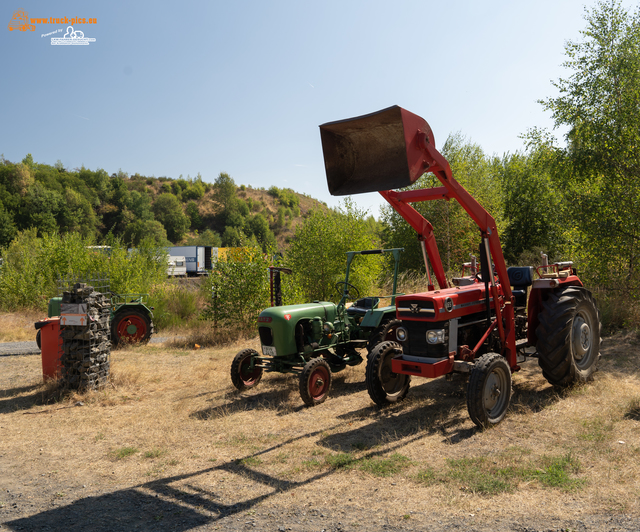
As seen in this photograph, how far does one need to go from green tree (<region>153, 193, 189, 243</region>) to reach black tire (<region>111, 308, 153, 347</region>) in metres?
65.4

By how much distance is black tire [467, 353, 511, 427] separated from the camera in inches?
178

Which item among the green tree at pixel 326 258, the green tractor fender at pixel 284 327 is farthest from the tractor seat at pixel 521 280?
the green tree at pixel 326 258

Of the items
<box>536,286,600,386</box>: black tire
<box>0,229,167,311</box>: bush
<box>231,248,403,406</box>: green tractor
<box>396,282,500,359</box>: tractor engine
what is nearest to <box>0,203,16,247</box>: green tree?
<box>0,229,167,311</box>: bush

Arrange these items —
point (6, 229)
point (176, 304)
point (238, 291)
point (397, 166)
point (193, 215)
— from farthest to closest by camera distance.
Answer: point (193, 215), point (6, 229), point (176, 304), point (238, 291), point (397, 166)

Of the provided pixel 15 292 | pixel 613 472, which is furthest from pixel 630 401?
pixel 15 292

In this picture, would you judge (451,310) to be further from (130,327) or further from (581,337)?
(130,327)

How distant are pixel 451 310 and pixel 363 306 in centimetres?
265

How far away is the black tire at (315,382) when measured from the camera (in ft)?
18.6

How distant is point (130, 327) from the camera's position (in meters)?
10.4

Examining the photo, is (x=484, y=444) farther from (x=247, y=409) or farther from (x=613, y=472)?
(x=247, y=409)

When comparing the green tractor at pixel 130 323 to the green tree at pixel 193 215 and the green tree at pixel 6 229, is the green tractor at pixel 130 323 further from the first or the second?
the green tree at pixel 193 215

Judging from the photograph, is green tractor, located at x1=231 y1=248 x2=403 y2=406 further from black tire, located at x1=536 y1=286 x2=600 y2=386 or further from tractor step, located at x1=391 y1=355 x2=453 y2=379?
black tire, located at x1=536 y1=286 x2=600 y2=386

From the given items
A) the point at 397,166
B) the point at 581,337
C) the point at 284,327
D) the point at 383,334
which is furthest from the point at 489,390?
the point at 284,327

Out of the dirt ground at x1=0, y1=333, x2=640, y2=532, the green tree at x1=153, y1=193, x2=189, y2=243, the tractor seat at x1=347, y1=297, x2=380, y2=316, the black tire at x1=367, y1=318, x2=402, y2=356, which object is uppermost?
the green tree at x1=153, y1=193, x2=189, y2=243
